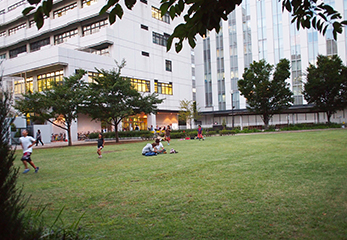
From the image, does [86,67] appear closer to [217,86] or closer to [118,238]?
[217,86]

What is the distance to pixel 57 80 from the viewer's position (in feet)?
131

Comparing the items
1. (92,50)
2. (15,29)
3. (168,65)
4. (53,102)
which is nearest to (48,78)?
(92,50)

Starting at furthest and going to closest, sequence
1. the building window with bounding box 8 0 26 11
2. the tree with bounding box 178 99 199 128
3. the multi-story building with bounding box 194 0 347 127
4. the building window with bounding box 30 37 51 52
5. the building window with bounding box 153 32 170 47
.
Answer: the building window with bounding box 8 0 26 11
the tree with bounding box 178 99 199 128
the building window with bounding box 153 32 170 47
the multi-story building with bounding box 194 0 347 127
the building window with bounding box 30 37 51 52

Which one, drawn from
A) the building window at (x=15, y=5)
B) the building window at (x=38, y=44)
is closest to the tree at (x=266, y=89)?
the building window at (x=38, y=44)

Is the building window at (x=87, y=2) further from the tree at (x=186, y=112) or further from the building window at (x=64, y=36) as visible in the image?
the tree at (x=186, y=112)

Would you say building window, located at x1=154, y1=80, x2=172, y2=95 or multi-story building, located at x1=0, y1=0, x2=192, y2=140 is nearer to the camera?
multi-story building, located at x1=0, y1=0, x2=192, y2=140

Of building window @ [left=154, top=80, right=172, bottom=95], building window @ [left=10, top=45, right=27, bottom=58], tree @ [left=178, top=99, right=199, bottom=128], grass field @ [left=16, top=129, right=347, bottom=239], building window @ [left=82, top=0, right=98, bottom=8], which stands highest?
building window @ [left=82, top=0, right=98, bottom=8]

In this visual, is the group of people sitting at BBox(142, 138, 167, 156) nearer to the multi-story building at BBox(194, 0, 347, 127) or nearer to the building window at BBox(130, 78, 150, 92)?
the building window at BBox(130, 78, 150, 92)

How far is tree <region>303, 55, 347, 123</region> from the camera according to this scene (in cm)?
3638

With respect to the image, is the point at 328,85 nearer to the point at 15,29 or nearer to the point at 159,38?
the point at 159,38

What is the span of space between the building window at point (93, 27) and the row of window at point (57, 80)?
29.7 ft

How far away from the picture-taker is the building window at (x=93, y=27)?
1734 inches

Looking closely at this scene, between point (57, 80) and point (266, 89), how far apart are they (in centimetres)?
3210

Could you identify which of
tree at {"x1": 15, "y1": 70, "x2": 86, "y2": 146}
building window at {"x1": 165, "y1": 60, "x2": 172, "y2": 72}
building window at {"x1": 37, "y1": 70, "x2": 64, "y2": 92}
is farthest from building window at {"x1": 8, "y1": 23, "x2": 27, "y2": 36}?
tree at {"x1": 15, "y1": 70, "x2": 86, "y2": 146}
